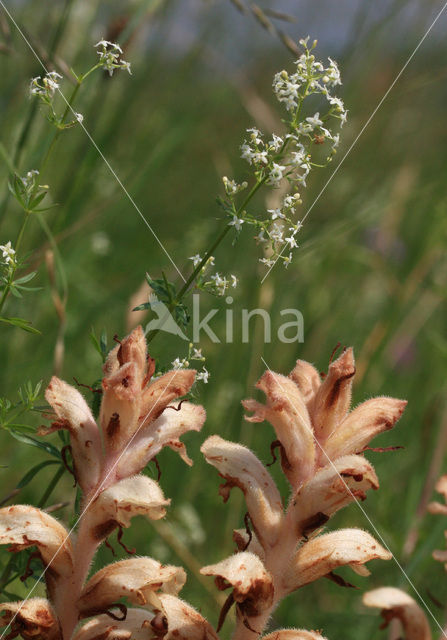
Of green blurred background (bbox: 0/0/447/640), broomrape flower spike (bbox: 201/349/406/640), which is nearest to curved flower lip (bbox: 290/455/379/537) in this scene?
broomrape flower spike (bbox: 201/349/406/640)

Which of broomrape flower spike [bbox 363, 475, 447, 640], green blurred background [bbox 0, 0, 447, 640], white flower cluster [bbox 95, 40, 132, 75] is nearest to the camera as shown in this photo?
broomrape flower spike [bbox 363, 475, 447, 640]

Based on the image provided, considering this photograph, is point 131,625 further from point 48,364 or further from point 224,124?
point 224,124

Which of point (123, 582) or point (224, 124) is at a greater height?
point (224, 124)

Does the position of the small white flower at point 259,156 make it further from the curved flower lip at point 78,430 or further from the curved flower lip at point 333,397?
the curved flower lip at point 78,430

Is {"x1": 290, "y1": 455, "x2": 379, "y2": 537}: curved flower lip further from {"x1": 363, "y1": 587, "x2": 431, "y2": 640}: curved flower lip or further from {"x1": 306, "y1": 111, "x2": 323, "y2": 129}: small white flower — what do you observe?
{"x1": 306, "y1": 111, "x2": 323, "y2": 129}: small white flower

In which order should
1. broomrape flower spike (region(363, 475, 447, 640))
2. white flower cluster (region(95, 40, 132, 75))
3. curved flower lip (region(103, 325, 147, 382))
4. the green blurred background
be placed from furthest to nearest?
the green blurred background
white flower cluster (region(95, 40, 132, 75))
curved flower lip (region(103, 325, 147, 382))
broomrape flower spike (region(363, 475, 447, 640))

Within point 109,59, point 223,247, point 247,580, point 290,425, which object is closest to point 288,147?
point 109,59

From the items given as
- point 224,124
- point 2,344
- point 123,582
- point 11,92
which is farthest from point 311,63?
point 224,124
